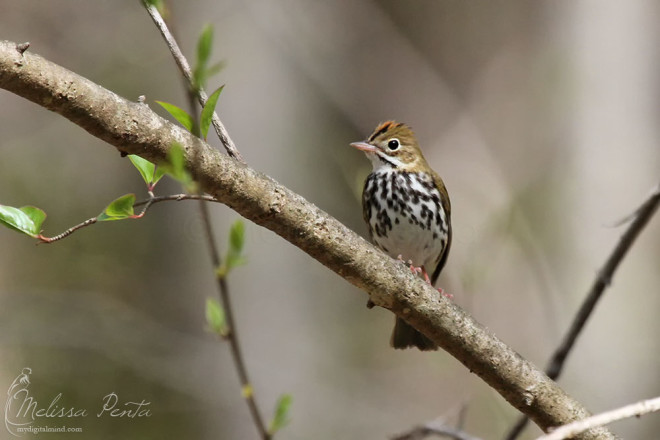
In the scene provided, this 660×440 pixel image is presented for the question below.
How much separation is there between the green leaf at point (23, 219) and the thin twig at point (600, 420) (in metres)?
1.22

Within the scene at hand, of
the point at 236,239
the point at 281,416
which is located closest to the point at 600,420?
the point at 281,416

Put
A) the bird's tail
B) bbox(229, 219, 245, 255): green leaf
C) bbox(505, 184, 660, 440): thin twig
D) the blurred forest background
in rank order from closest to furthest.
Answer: bbox(229, 219, 245, 255): green leaf < bbox(505, 184, 660, 440): thin twig < the bird's tail < the blurred forest background

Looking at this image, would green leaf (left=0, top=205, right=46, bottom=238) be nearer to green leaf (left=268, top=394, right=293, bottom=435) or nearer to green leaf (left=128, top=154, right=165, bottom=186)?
green leaf (left=128, top=154, right=165, bottom=186)

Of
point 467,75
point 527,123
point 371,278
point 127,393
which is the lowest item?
point 371,278

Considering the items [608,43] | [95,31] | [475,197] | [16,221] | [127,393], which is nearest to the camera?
[16,221]

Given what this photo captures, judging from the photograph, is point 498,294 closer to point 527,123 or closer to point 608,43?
point 527,123

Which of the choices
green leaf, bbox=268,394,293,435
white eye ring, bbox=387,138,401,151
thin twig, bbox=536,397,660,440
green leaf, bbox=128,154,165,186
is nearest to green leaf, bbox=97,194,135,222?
green leaf, bbox=128,154,165,186

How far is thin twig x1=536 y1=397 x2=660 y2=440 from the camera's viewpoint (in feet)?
4.75

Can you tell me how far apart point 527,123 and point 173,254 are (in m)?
5.70

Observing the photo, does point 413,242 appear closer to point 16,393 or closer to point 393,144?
point 393,144

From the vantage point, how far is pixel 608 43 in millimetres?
5809

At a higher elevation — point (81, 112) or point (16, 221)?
point (81, 112)

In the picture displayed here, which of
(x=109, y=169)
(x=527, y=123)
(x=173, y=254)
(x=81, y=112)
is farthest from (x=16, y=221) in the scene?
(x=527, y=123)

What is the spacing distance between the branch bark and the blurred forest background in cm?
161
